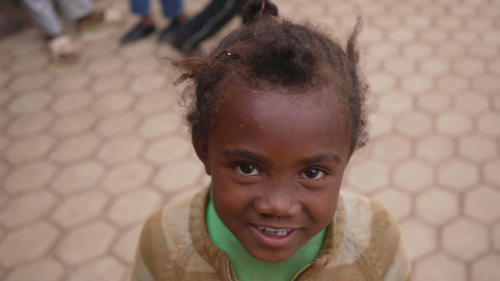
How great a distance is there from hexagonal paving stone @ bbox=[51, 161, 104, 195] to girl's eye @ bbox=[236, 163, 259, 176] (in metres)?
2.11

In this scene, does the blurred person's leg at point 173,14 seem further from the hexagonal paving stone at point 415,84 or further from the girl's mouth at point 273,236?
the girl's mouth at point 273,236

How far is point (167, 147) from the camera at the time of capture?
2.95 m

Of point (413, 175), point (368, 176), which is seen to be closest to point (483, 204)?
point (413, 175)

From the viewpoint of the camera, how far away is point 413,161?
8.95 feet

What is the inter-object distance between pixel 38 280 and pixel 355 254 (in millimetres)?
1855

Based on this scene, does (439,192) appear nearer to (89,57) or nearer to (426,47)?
(426,47)

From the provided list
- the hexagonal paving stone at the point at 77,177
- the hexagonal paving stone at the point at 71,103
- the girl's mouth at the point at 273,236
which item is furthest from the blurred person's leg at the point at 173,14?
the girl's mouth at the point at 273,236

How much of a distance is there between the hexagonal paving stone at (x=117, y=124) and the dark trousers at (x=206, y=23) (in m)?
0.79

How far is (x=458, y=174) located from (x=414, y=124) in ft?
1.56

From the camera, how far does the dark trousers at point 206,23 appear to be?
353 cm

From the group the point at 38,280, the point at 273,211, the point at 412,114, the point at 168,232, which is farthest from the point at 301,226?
the point at 412,114

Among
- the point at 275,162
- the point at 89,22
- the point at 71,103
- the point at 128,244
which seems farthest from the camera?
the point at 89,22

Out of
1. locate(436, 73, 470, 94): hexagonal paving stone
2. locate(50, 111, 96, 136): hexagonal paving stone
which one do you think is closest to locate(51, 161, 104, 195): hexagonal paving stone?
locate(50, 111, 96, 136): hexagonal paving stone

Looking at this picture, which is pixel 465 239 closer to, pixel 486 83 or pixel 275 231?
pixel 486 83
